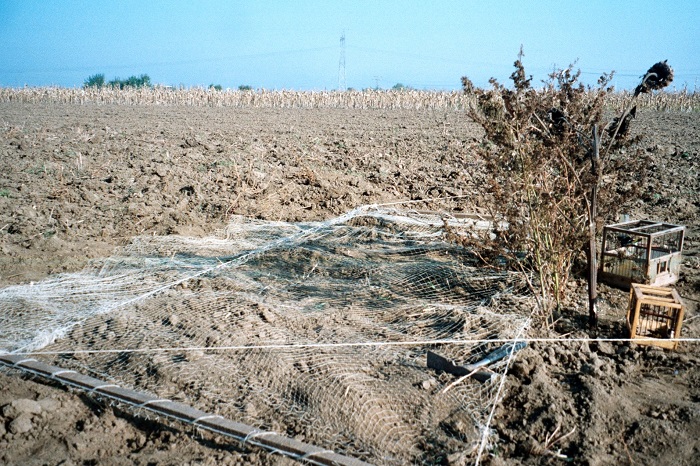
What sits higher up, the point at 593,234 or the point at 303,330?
the point at 593,234

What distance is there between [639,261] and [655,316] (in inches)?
27.4

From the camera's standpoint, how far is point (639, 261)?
4.61 meters

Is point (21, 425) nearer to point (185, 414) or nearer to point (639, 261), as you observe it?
point (185, 414)

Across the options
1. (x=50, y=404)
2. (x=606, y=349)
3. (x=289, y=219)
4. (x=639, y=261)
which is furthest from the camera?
(x=289, y=219)

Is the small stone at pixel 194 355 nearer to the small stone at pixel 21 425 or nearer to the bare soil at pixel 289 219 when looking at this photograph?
the bare soil at pixel 289 219

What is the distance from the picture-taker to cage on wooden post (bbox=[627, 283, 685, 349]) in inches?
146

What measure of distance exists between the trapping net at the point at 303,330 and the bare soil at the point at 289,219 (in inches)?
11.4

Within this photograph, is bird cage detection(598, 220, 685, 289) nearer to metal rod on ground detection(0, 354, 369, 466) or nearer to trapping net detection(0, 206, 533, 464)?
trapping net detection(0, 206, 533, 464)

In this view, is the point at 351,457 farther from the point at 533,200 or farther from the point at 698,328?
the point at 698,328

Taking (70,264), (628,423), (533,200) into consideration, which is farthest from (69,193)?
(628,423)

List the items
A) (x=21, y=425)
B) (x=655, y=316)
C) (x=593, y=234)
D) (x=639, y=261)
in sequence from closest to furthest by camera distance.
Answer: (x=21, y=425)
(x=593, y=234)
(x=655, y=316)
(x=639, y=261)

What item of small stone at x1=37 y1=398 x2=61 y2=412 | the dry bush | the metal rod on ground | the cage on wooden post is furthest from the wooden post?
small stone at x1=37 y1=398 x2=61 y2=412

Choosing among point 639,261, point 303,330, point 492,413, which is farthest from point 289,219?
point 492,413

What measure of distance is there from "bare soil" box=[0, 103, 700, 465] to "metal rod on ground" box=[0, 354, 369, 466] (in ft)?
0.26
